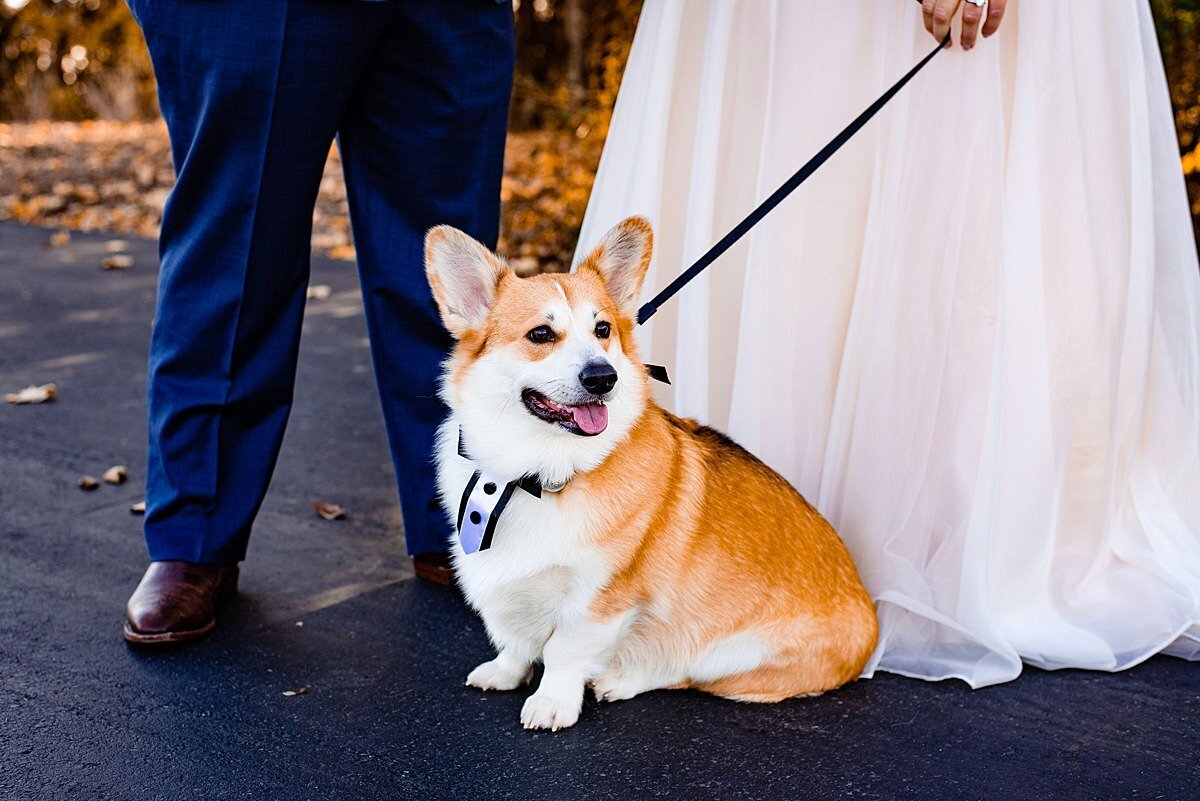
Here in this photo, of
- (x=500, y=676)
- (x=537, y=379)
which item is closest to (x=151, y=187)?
(x=500, y=676)

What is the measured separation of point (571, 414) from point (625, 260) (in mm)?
427

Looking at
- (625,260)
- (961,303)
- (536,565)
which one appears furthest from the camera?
(961,303)

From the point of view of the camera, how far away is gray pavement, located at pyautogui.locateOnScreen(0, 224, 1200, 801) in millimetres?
2078

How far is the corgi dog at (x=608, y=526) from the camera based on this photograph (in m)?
2.23

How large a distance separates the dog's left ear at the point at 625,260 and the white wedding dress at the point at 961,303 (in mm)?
371

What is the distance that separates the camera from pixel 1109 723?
2297mm

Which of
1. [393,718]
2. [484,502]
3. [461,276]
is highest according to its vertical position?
[461,276]

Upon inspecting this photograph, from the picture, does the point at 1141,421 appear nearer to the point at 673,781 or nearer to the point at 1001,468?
the point at 1001,468

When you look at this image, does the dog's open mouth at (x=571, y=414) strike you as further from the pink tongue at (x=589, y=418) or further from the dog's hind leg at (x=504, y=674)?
the dog's hind leg at (x=504, y=674)

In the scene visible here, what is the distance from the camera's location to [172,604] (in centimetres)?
258

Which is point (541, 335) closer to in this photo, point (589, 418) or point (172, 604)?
point (589, 418)

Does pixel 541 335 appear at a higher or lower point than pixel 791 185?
lower

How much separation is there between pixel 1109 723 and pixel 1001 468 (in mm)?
594

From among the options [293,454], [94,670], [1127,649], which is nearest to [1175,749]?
[1127,649]
